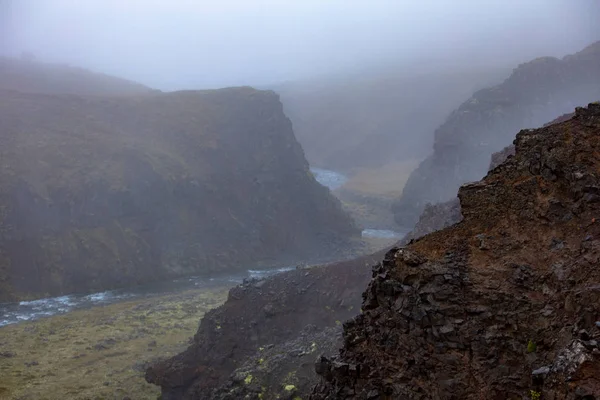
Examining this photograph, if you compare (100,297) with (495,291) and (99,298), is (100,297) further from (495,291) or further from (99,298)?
(495,291)

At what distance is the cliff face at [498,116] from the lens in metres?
74.9

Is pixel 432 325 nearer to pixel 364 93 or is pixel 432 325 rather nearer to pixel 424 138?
pixel 424 138

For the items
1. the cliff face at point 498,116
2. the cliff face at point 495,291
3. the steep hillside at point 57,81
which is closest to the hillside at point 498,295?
the cliff face at point 495,291

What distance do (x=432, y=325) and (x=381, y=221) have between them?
247 ft

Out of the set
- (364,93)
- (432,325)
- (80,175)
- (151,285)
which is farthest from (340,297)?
(364,93)

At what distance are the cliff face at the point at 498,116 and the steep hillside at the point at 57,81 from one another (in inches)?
2131

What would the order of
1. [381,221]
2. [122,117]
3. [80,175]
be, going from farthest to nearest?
[381,221] < [122,117] < [80,175]

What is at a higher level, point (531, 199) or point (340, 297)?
point (531, 199)

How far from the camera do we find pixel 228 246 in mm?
64938

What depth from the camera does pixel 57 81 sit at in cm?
10419

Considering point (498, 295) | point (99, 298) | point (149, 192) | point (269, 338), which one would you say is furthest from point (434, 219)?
point (149, 192)

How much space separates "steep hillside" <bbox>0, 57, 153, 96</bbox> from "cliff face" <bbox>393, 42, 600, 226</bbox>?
5412cm

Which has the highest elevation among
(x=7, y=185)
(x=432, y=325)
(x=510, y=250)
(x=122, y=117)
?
(x=122, y=117)

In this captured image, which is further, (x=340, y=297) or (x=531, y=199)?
(x=340, y=297)
